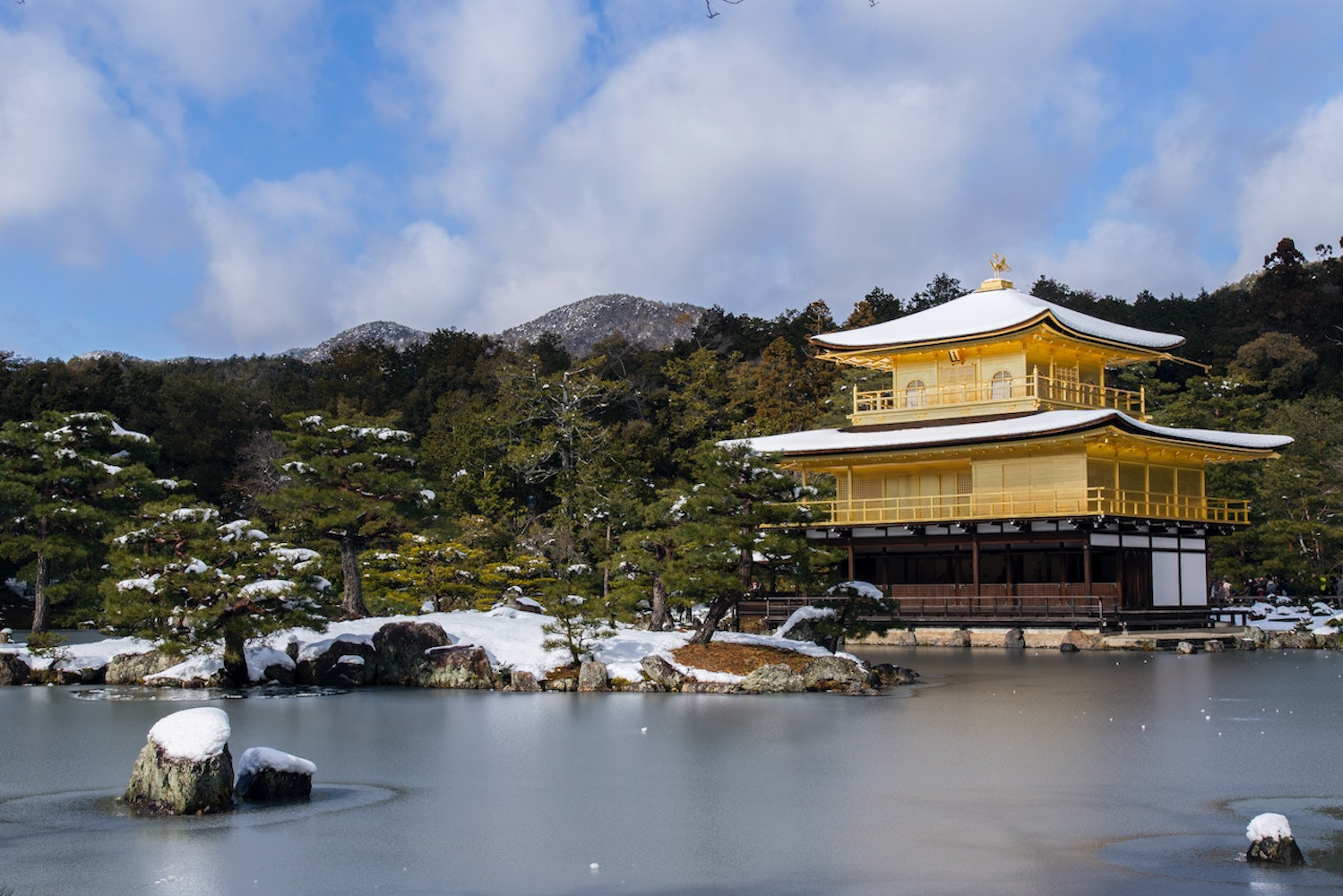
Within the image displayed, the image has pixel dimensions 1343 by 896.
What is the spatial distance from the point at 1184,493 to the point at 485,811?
29392 mm

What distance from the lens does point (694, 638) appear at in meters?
21.5

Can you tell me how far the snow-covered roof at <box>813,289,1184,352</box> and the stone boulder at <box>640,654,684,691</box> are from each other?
1774cm

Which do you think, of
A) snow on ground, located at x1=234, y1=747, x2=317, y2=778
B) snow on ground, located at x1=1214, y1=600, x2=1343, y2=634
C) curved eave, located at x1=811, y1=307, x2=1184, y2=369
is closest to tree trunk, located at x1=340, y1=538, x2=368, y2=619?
snow on ground, located at x1=234, y1=747, x2=317, y2=778

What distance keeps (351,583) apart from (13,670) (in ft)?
20.6

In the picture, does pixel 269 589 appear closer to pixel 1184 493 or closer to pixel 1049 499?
pixel 1049 499

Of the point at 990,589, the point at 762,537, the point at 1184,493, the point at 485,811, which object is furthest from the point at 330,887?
the point at 1184,493

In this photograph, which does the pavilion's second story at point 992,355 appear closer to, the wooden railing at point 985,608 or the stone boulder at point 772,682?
the wooden railing at point 985,608

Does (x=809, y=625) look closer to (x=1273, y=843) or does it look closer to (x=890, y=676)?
(x=890, y=676)

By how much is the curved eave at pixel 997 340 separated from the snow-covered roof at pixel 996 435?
7.13ft

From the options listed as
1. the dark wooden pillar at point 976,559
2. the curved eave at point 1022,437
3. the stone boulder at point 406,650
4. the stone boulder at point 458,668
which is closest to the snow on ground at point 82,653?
the stone boulder at point 406,650

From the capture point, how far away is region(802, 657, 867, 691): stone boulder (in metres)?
20.1

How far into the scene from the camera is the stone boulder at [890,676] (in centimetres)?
2064

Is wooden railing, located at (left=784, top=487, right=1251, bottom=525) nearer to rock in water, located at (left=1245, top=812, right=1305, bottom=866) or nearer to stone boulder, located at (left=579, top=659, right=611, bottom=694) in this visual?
stone boulder, located at (left=579, top=659, right=611, bottom=694)

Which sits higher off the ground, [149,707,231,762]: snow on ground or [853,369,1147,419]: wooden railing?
[853,369,1147,419]: wooden railing
